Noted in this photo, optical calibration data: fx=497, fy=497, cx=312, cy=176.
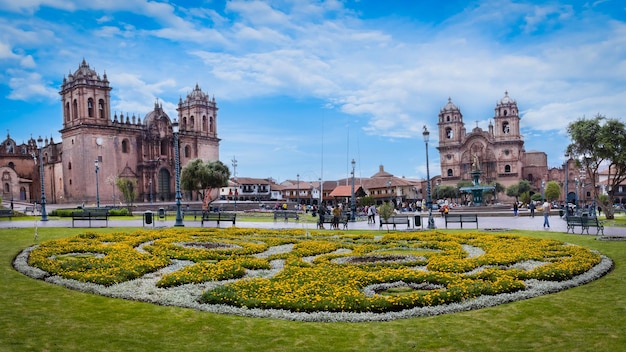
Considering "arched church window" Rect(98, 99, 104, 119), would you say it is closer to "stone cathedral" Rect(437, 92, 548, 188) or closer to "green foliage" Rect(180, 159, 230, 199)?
"green foliage" Rect(180, 159, 230, 199)

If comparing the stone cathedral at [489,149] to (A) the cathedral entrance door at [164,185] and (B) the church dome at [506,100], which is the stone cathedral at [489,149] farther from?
(A) the cathedral entrance door at [164,185]

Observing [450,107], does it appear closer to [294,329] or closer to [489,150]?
[489,150]

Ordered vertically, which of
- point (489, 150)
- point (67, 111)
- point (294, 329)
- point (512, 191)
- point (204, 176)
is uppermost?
point (67, 111)

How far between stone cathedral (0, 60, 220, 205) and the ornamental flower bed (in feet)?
196

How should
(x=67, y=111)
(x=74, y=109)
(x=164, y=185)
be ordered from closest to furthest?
(x=74, y=109) < (x=67, y=111) < (x=164, y=185)

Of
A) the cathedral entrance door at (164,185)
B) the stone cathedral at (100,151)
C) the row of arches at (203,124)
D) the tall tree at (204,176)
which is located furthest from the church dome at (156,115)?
the tall tree at (204,176)

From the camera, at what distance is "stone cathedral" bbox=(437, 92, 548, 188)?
4301 inches

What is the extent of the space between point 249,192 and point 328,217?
8461 centimetres

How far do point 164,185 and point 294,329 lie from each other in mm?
80131

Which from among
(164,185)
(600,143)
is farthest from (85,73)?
(600,143)

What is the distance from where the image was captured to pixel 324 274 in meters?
12.2

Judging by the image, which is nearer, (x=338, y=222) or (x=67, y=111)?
(x=338, y=222)

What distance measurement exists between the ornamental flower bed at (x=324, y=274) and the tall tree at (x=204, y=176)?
134 ft

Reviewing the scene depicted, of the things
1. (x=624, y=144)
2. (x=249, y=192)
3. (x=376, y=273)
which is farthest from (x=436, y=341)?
(x=249, y=192)
